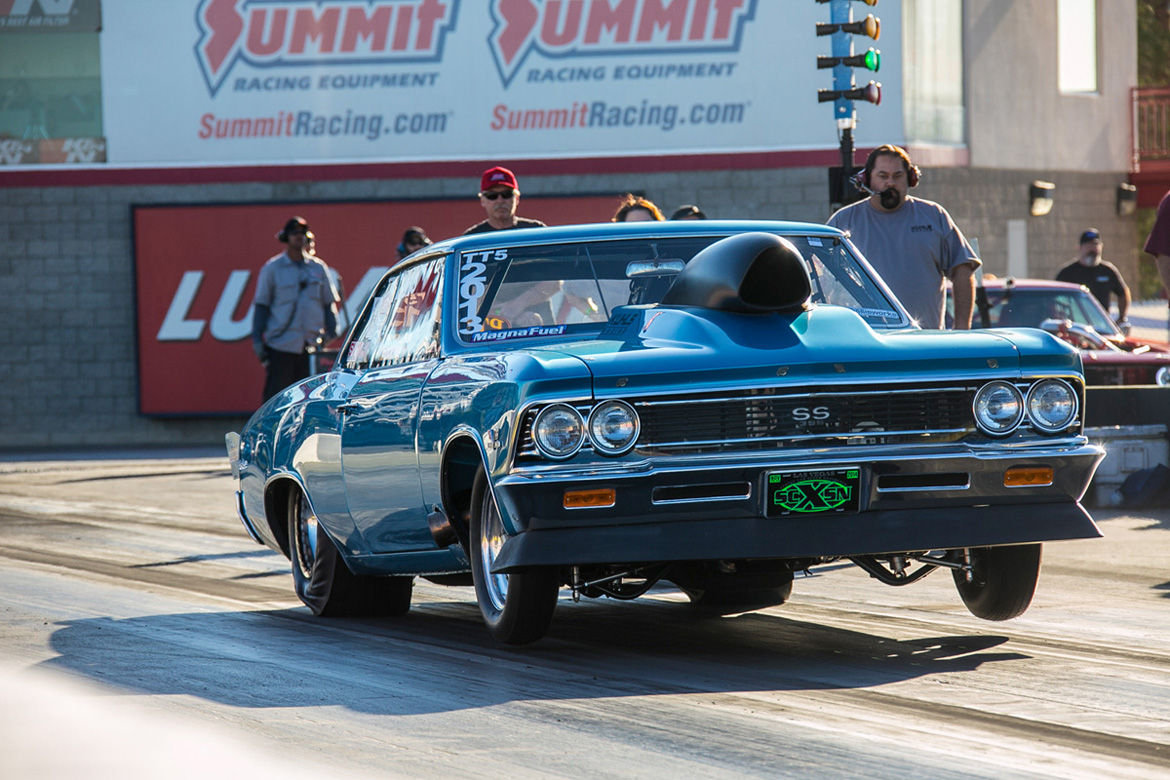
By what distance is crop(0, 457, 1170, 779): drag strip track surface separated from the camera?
188 inches

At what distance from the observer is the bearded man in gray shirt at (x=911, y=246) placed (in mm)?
9383

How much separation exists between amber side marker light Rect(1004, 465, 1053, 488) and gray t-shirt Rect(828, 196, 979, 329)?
334cm

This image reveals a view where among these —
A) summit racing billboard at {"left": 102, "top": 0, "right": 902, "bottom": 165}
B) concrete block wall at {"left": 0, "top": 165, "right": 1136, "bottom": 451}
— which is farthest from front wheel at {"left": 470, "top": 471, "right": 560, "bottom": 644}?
concrete block wall at {"left": 0, "top": 165, "right": 1136, "bottom": 451}

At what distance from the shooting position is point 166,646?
6945 mm

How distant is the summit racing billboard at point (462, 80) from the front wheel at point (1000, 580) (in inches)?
574

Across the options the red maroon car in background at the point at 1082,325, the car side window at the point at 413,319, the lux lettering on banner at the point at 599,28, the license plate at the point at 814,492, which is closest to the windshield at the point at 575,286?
the car side window at the point at 413,319

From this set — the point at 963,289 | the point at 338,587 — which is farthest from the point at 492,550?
the point at 963,289

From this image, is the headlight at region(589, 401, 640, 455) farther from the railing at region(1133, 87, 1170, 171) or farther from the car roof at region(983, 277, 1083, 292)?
the railing at region(1133, 87, 1170, 171)

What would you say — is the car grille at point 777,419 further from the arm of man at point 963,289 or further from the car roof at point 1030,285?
the car roof at point 1030,285

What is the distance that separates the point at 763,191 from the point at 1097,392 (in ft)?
31.6

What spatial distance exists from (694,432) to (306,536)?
2.70m

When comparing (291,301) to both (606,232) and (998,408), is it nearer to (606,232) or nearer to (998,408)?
(606,232)

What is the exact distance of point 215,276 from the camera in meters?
22.1

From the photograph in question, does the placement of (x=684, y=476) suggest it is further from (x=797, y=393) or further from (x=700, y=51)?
(x=700, y=51)
